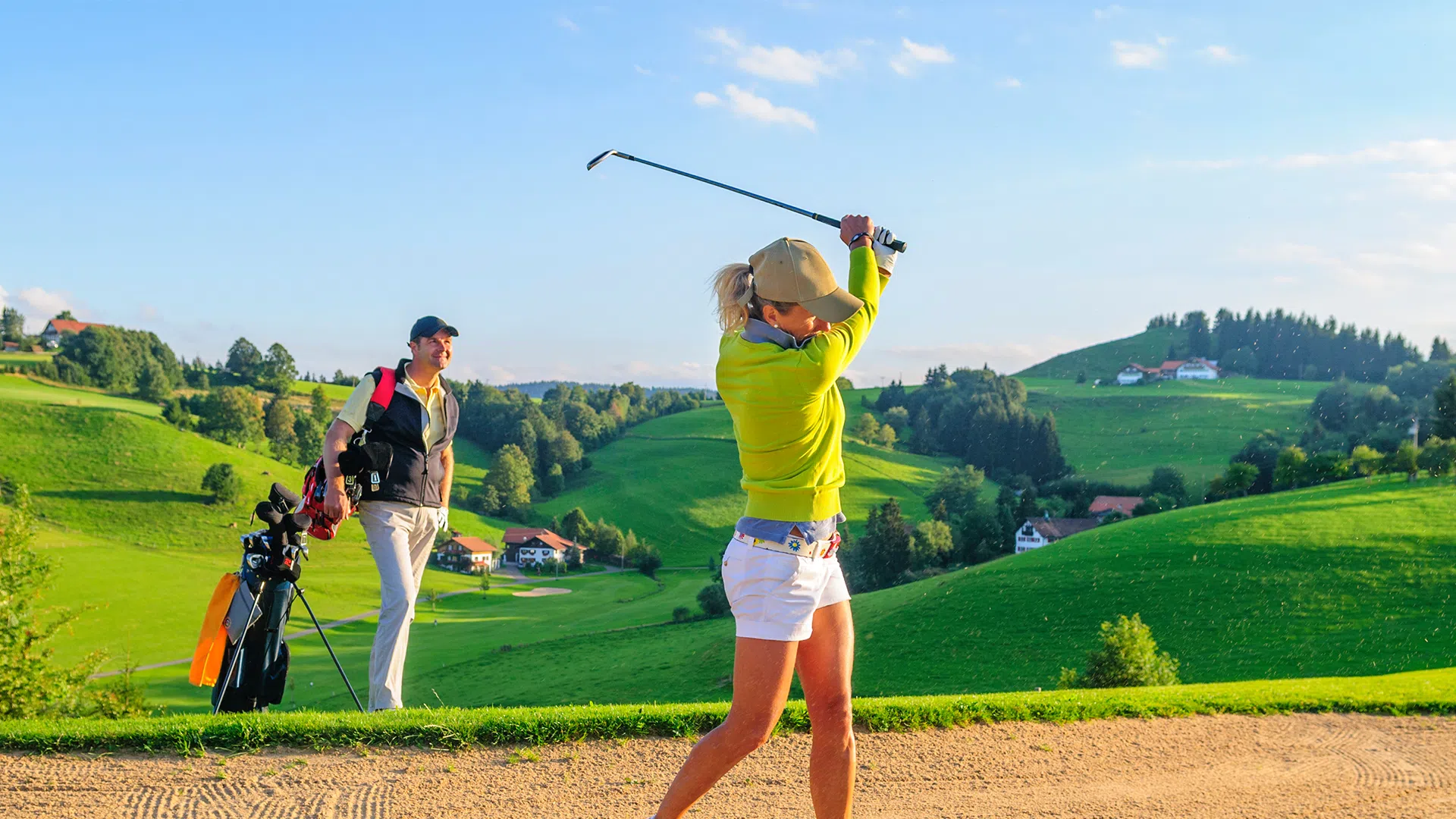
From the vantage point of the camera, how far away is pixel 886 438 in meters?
126

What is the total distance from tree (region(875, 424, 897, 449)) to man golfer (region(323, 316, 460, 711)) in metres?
119

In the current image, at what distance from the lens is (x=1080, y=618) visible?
40000 mm

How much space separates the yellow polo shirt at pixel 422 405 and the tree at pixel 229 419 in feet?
360

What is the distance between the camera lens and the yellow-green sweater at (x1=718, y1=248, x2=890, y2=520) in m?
3.75

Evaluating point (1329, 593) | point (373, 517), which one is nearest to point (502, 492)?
point (1329, 593)

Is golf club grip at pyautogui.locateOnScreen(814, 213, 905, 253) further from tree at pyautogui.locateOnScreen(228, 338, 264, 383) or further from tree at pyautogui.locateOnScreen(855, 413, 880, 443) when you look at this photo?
tree at pyautogui.locateOnScreen(228, 338, 264, 383)

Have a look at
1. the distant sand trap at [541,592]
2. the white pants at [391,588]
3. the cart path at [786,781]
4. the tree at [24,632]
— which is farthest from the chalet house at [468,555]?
the cart path at [786,781]

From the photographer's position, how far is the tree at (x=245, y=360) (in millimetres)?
138375

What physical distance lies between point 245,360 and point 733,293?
151719 mm

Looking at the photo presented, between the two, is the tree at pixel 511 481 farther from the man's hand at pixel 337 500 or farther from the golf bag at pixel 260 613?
the man's hand at pixel 337 500

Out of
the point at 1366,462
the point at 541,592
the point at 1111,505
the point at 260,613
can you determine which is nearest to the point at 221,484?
the point at 541,592

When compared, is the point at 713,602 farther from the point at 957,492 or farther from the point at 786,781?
the point at 786,781

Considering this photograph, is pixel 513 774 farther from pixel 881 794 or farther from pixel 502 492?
pixel 502 492

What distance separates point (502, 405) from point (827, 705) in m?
135
